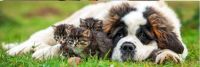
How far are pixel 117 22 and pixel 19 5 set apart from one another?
13.3 m

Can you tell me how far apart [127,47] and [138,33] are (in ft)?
0.98

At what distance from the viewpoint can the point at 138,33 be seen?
8203 mm

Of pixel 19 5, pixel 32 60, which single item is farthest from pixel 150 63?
pixel 19 5

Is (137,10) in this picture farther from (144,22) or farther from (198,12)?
(198,12)

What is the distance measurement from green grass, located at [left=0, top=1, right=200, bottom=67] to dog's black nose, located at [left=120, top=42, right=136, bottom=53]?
0.57 ft

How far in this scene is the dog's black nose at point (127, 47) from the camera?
7.98m

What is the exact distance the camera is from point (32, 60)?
7.77 meters

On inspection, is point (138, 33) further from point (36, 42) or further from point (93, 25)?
point (36, 42)

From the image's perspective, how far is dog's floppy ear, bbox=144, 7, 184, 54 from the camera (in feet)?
27.1

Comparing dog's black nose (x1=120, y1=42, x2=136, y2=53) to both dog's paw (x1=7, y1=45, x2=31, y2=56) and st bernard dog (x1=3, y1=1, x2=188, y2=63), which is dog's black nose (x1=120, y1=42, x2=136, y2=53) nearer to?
st bernard dog (x1=3, y1=1, x2=188, y2=63)

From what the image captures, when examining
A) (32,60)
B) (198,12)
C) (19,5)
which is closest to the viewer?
(32,60)

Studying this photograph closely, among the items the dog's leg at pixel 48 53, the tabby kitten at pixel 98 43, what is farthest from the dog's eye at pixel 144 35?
the dog's leg at pixel 48 53

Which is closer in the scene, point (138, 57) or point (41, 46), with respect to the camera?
→ point (138, 57)

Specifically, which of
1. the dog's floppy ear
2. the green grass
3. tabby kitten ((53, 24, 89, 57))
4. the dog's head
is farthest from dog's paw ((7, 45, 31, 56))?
the dog's floppy ear
